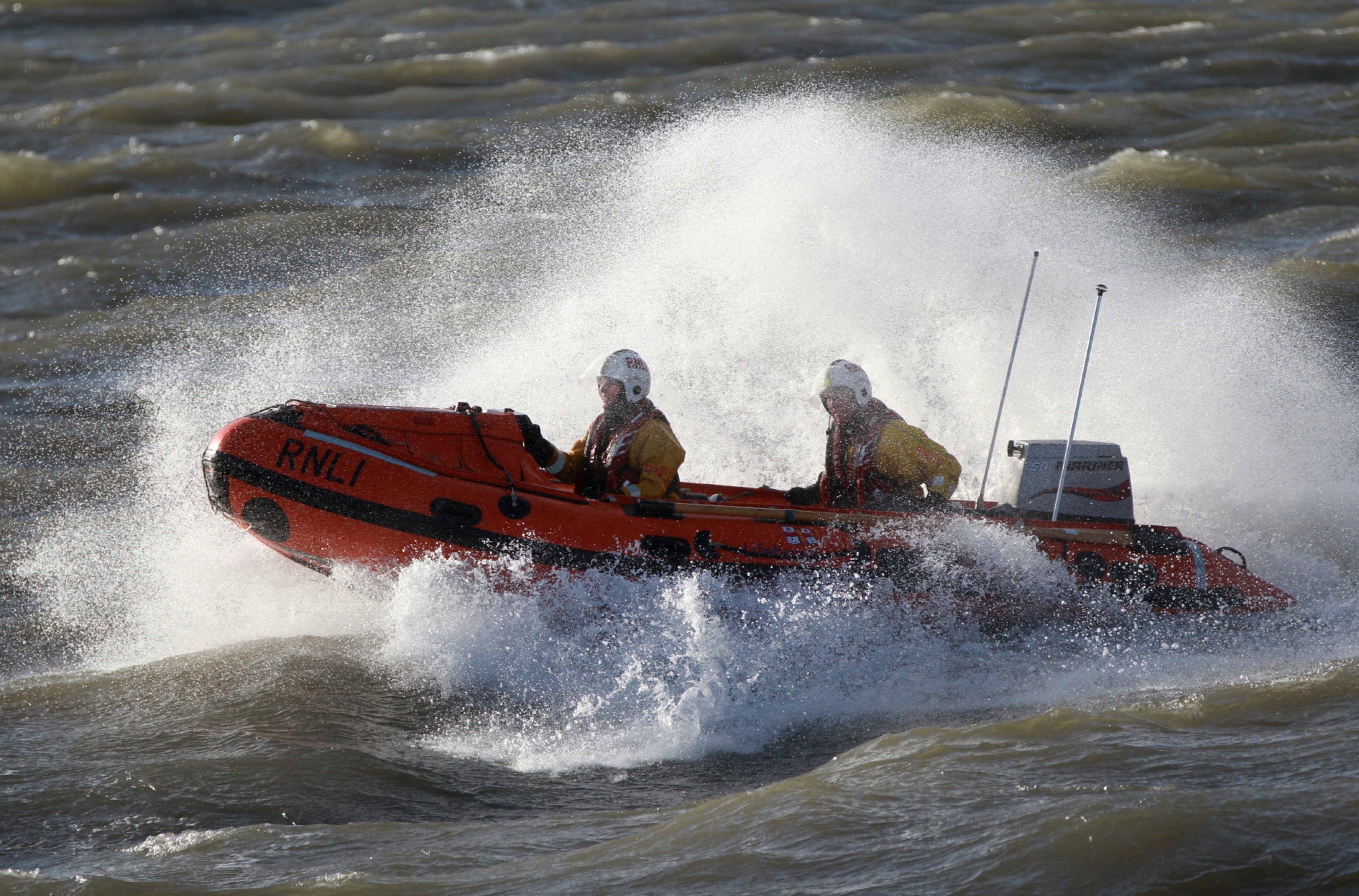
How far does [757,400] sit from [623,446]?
283 centimetres

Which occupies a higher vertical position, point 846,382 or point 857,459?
point 846,382

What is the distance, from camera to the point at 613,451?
19.5ft

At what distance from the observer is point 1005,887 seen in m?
3.41

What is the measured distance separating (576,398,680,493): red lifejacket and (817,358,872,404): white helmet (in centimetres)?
82

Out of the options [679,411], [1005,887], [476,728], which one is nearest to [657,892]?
[1005,887]

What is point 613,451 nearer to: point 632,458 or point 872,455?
point 632,458

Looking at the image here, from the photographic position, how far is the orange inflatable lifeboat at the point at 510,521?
17.9 ft

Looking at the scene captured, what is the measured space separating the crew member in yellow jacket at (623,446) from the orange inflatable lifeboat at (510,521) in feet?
0.38

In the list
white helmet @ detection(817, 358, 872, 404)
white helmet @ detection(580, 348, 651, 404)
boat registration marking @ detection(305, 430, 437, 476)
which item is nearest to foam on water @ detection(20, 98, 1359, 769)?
boat registration marking @ detection(305, 430, 437, 476)

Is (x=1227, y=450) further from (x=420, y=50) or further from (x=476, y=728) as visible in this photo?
(x=420, y=50)

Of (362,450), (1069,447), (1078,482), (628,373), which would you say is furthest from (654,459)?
(1078,482)

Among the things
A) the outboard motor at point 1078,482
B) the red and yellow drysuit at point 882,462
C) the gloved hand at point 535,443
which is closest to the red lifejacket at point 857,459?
the red and yellow drysuit at point 882,462

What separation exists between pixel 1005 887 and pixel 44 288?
11.4 meters

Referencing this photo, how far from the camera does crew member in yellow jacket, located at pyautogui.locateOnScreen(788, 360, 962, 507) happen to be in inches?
231
